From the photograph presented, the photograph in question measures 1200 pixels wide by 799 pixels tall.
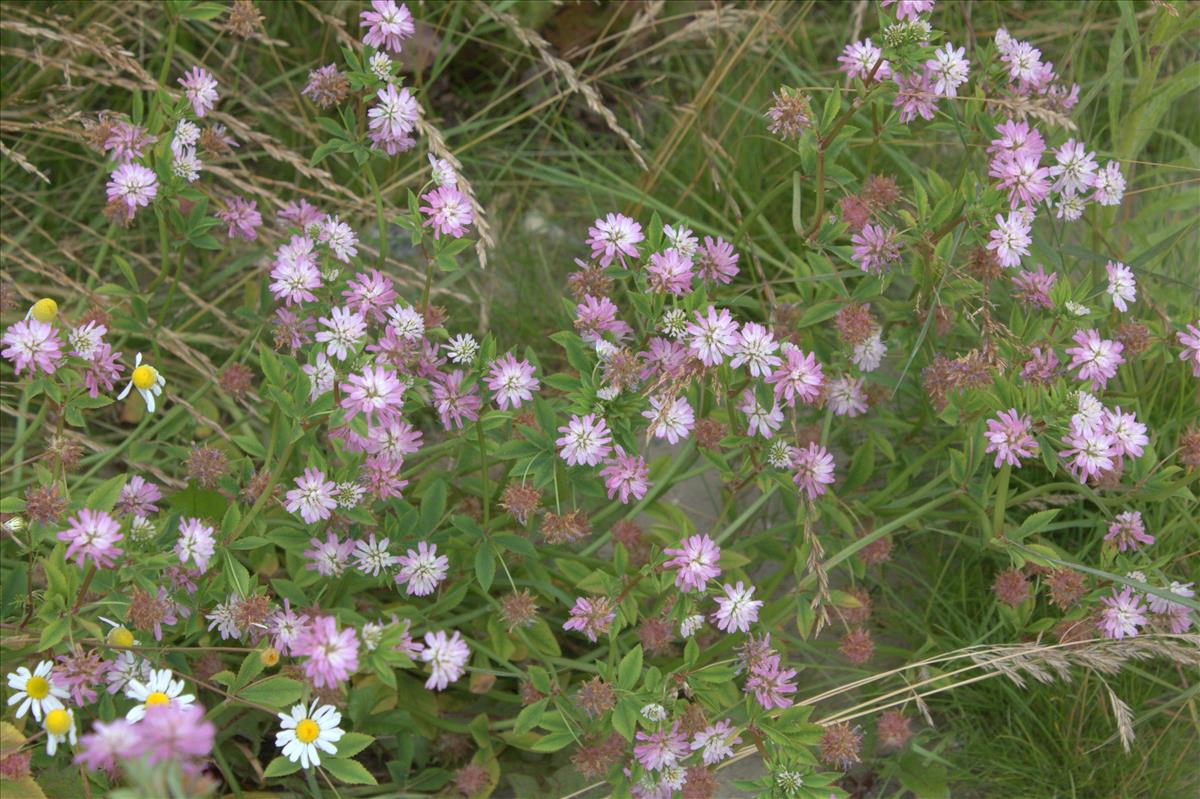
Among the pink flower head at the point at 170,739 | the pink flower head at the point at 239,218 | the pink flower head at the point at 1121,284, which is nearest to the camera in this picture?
the pink flower head at the point at 170,739

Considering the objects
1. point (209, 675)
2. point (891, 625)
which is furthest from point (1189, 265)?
point (209, 675)

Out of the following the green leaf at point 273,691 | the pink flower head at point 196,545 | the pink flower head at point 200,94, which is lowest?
the green leaf at point 273,691

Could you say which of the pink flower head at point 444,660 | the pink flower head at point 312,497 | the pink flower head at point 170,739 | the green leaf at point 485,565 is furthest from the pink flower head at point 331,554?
the pink flower head at point 170,739

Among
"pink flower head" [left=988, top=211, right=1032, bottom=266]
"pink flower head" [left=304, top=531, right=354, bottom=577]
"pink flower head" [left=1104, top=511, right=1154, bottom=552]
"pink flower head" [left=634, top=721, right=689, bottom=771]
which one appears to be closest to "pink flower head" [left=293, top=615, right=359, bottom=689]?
"pink flower head" [left=304, top=531, right=354, bottom=577]

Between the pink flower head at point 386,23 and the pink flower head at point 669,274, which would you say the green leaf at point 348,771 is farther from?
the pink flower head at point 386,23

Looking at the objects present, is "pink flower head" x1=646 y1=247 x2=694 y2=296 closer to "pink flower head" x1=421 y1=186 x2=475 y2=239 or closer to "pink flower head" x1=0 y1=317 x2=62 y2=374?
"pink flower head" x1=421 y1=186 x2=475 y2=239

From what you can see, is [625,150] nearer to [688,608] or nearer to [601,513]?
[601,513]

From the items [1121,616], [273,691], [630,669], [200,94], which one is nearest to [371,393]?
[273,691]
